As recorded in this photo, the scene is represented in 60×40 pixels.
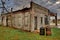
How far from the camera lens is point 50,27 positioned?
5.88 m

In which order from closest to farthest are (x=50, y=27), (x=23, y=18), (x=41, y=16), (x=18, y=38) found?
(x=18, y=38), (x=50, y=27), (x=23, y=18), (x=41, y=16)

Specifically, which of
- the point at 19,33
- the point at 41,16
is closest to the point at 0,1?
the point at 19,33

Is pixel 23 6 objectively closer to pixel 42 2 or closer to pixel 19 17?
pixel 42 2

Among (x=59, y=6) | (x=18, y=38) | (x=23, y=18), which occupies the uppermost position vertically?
(x=59, y=6)

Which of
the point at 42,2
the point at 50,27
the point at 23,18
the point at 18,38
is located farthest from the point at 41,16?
the point at 18,38

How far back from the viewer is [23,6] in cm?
520

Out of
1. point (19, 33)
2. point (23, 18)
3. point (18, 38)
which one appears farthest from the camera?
point (23, 18)

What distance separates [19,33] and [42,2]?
4.51ft

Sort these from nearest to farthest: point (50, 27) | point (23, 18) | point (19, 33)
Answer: point (19, 33), point (50, 27), point (23, 18)

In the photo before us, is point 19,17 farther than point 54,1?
Yes

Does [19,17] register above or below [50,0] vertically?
below

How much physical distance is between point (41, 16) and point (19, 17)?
115 centimetres

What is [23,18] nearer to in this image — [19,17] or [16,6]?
[19,17]

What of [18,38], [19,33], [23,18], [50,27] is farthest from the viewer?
[23,18]
